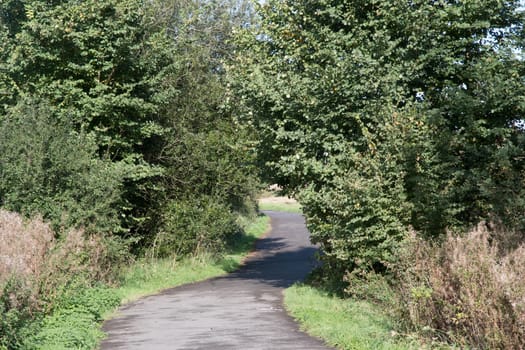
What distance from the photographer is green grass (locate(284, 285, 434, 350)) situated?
12.2 m

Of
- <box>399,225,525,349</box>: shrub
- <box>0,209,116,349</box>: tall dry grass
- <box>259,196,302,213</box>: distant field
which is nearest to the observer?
<box>399,225,525,349</box>: shrub

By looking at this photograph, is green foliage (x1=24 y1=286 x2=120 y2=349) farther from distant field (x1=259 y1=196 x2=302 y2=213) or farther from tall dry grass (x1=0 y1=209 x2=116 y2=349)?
distant field (x1=259 y1=196 x2=302 y2=213)

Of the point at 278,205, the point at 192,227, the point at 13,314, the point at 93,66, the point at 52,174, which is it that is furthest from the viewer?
the point at 278,205

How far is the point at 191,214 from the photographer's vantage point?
30.4m

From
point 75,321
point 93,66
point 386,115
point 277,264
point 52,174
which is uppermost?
point 93,66

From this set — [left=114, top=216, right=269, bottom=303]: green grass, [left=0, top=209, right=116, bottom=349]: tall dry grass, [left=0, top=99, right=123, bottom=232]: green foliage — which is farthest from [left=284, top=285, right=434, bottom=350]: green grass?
[left=0, top=99, right=123, bottom=232]: green foliage

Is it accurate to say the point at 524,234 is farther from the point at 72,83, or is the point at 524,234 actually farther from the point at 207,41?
the point at 207,41

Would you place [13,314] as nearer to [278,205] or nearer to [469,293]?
[469,293]

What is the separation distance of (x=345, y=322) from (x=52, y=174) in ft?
33.0

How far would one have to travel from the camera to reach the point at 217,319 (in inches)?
655

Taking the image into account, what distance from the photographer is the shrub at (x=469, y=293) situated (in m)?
10.2

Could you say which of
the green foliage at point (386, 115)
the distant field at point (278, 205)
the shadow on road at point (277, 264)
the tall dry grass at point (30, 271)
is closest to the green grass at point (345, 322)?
the green foliage at point (386, 115)

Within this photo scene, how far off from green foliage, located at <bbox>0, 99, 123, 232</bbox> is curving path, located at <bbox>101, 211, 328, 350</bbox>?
9.94ft

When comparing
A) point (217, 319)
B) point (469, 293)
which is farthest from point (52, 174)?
point (469, 293)
